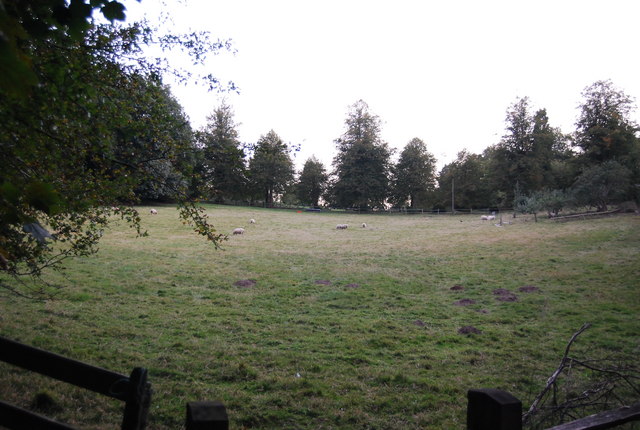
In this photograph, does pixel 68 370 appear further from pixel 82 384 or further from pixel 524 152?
pixel 524 152

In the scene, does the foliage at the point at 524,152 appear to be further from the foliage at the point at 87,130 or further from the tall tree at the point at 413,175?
the foliage at the point at 87,130

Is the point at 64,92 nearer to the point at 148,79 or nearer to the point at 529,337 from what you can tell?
the point at 148,79

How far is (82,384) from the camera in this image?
7.43 feet

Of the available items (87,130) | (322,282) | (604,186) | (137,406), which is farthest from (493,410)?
(604,186)

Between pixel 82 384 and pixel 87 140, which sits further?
pixel 87 140

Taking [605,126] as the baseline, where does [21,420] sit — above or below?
below

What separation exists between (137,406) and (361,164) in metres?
69.2

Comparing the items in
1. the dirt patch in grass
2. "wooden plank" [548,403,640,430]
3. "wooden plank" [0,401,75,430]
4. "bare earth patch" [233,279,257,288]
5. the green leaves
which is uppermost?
the green leaves

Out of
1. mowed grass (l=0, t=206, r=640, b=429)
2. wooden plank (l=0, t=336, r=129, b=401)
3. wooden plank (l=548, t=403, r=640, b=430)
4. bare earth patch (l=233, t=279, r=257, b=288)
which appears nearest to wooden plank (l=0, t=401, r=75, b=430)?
wooden plank (l=0, t=336, r=129, b=401)

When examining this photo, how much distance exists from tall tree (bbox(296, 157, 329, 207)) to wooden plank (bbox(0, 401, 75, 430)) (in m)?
74.6

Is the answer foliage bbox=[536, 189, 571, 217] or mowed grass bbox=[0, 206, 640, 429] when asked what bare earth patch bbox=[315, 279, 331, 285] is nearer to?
mowed grass bbox=[0, 206, 640, 429]

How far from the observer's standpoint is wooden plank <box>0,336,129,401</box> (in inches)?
87.3

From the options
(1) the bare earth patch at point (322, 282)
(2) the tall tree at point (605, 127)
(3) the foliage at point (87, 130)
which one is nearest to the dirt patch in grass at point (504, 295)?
(1) the bare earth patch at point (322, 282)

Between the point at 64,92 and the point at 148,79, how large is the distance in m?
2.06
